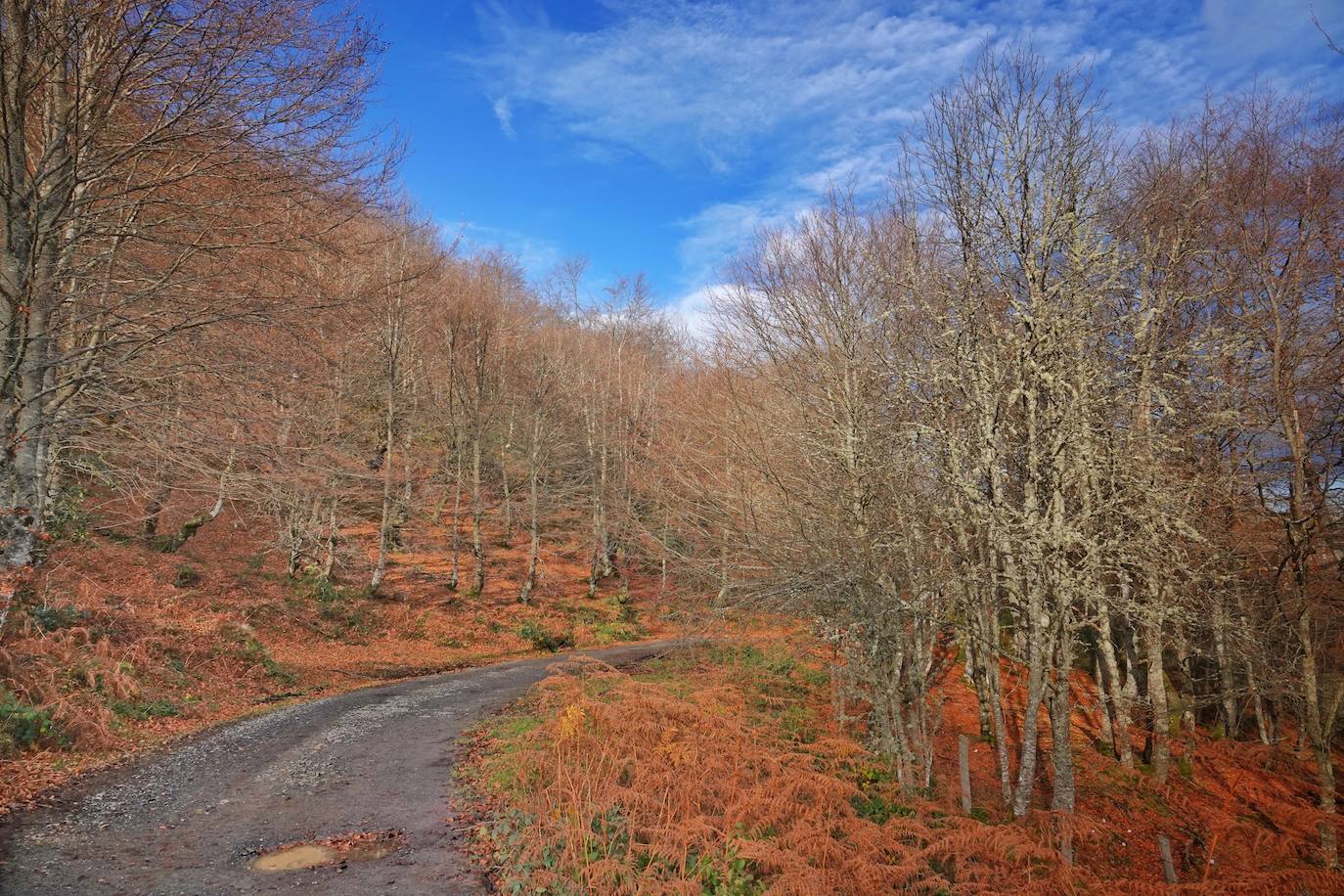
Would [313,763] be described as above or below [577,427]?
below

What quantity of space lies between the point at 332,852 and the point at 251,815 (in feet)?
4.13

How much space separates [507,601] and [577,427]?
948 cm

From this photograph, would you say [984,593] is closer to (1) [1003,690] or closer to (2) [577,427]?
(1) [1003,690]

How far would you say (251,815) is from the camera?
6.27m

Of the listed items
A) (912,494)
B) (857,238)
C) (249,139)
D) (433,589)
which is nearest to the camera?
(249,139)

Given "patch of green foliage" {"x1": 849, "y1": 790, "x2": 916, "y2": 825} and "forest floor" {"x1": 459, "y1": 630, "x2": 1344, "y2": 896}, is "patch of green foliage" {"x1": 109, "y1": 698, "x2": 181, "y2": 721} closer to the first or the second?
"forest floor" {"x1": 459, "y1": 630, "x2": 1344, "y2": 896}

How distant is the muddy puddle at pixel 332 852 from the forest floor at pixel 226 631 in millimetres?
2700

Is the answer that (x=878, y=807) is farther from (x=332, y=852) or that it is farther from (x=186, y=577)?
(x=186, y=577)

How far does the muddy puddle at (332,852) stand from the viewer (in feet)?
17.6

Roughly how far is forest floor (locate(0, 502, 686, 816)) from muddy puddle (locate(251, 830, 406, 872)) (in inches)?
106

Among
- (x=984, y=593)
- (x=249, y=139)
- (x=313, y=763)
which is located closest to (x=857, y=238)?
(x=984, y=593)

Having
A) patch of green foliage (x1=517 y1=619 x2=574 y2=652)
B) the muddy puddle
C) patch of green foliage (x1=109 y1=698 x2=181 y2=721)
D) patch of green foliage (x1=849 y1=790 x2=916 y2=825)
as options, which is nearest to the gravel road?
the muddy puddle

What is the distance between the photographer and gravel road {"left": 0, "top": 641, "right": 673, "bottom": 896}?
16.6ft

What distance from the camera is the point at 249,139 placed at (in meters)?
7.44
